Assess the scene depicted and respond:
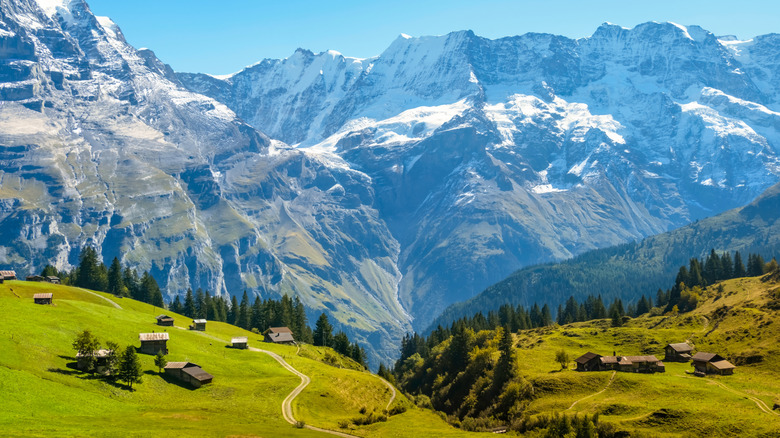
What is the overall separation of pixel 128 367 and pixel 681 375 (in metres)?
96.9

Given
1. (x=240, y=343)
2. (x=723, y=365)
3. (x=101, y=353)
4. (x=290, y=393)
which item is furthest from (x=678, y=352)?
(x=101, y=353)

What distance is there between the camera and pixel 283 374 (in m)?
123

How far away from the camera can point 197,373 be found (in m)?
107

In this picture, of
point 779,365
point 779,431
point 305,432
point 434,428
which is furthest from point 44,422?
point 779,365

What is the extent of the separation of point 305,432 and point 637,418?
49.6 metres

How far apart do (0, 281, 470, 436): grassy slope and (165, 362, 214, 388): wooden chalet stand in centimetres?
179

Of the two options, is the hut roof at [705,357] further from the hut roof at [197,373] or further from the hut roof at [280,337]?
the hut roof at [280,337]

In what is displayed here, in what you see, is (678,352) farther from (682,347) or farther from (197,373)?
(197,373)

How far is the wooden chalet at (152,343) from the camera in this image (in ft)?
373

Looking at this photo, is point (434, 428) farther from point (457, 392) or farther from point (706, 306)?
point (706, 306)

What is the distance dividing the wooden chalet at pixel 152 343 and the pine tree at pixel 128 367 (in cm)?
1641

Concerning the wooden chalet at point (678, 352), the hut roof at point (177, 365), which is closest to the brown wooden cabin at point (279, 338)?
the hut roof at point (177, 365)

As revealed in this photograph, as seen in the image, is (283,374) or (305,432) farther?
(283,374)

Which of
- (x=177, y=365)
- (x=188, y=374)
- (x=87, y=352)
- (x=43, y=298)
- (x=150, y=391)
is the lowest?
(x=150, y=391)
